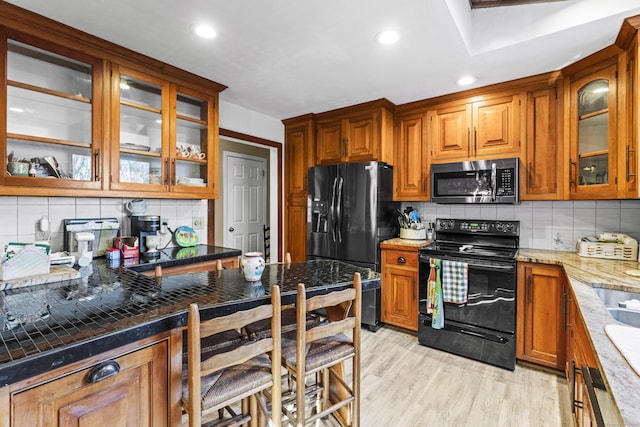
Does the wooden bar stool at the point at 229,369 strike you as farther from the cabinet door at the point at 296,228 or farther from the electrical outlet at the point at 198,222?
the cabinet door at the point at 296,228

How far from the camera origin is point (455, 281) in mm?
2621

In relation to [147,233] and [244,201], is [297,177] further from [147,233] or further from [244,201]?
[147,233]

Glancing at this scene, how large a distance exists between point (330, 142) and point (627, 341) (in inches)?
119

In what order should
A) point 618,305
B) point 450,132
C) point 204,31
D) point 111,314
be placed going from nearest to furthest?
point 111,314, point 618,305, point 204,31, point 450,132

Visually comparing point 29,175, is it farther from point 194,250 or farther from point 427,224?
point 427,224

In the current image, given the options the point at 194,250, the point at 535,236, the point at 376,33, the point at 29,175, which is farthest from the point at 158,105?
the point at 535,236

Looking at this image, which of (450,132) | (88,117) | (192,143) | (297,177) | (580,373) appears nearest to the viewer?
(580,373)

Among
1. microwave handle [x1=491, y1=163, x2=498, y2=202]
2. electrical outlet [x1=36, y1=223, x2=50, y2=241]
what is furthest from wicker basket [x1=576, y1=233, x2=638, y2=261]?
electrical outlet [x1=36, y1=223, x2=50, y2=241]

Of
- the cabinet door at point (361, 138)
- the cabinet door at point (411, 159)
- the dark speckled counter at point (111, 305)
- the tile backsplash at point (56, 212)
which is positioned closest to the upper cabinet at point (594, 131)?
the cabinet door at point (411, 159)

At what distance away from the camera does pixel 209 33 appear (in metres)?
1.97

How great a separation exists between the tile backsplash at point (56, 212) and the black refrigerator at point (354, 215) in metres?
1.52

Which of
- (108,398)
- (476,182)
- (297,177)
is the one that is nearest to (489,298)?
(476,182)

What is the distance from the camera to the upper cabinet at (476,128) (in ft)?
8.98

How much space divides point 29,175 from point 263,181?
2.88 metres
